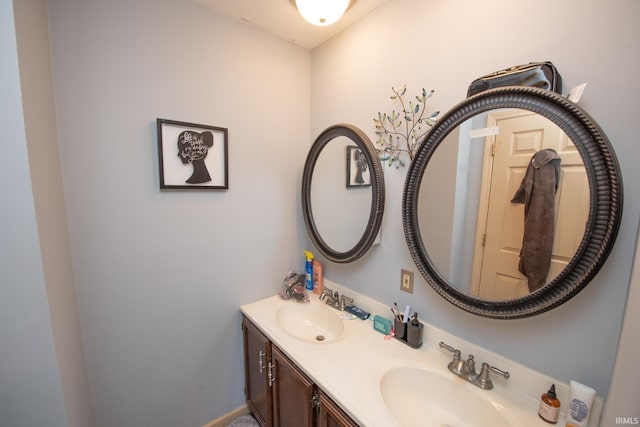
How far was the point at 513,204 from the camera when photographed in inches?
34.7

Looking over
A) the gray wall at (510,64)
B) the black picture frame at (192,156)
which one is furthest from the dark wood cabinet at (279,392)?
the black picture frame at (192,156)

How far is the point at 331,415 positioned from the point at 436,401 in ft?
1.42

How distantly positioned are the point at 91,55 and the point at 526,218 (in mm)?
1835

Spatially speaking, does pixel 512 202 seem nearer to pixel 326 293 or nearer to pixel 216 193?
pixel 326 293

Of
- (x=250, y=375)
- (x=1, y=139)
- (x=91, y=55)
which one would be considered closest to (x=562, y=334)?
(x=250, y=375)

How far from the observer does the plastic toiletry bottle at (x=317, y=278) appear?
173 centimetres

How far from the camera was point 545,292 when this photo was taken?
2.64 feet

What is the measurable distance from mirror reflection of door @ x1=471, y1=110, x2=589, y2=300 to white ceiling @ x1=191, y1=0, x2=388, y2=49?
3.13ft

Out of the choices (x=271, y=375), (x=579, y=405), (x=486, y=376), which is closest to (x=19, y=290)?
(x=271, y=375)

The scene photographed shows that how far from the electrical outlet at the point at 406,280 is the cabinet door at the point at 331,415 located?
60cm

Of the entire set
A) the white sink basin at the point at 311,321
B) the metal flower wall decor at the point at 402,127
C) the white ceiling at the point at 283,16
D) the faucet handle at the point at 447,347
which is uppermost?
the white ceiling at the point at 283,16

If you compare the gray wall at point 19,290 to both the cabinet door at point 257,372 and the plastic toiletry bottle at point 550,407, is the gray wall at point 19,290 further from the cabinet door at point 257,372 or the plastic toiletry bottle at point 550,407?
the plastic toiletry bottle at point 550,407

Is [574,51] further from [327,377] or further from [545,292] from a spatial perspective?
[327,377]

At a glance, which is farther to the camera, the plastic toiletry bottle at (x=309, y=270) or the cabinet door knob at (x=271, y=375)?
the plastic toiletry bottle at (x=309, y=270)
